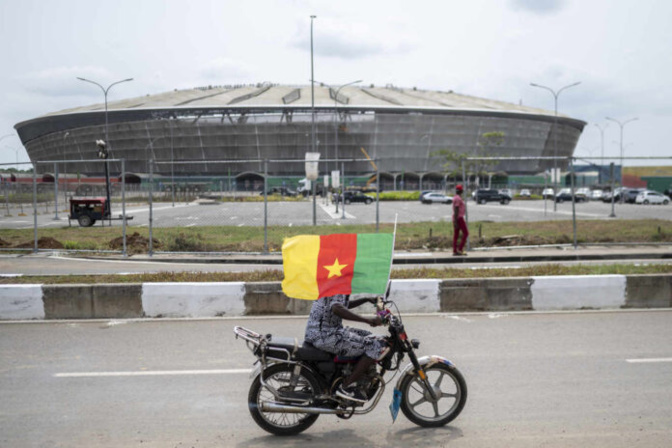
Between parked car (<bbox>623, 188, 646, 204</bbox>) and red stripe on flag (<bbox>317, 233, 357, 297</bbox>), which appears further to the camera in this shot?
parked car (<bbox>623, 188, 646, 204</bbox>)

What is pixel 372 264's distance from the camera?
4707 mm

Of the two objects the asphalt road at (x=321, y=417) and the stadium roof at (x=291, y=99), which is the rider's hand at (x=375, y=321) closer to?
the asphalt road at (x=321, y=417)

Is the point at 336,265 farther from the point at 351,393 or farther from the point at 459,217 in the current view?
the point at 459,217

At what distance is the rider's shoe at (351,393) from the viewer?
15.4 feet

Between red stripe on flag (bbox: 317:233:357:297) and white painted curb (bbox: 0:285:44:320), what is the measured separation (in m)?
6.12

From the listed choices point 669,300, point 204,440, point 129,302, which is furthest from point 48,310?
point 669,300

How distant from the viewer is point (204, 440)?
4.70 m

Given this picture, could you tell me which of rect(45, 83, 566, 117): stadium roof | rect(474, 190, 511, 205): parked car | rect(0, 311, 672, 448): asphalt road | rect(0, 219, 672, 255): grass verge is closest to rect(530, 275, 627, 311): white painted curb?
rect(0, 311, 672, 448): asphalt road

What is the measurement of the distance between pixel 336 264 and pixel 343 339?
1.78 ft

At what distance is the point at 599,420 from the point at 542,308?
15.7 ft

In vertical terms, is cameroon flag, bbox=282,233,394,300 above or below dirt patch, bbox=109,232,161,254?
above

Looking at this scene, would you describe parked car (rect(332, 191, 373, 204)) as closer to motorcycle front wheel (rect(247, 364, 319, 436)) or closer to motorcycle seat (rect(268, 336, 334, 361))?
motorcycle front wheel (rect(247, 364, 319, 436))

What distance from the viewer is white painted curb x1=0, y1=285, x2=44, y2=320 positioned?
9195 millimetres

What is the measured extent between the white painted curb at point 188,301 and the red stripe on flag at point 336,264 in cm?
493
